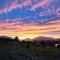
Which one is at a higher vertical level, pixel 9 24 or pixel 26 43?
pixel 9 24

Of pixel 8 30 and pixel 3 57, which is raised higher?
pixel 8 30

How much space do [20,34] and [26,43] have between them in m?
0.40

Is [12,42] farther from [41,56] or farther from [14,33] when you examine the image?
[41,56]

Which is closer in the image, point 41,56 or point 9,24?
point 41,56

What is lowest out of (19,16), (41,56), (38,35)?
(41,56)

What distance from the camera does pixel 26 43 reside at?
9.06 metres

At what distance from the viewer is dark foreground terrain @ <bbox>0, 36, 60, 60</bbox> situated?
8.82 m

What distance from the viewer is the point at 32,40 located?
916 cm

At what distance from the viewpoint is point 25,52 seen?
29.8ft

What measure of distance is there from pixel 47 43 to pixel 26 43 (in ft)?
2.04

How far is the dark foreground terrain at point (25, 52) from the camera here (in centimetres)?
882

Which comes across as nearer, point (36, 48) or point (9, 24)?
point (36, 48)

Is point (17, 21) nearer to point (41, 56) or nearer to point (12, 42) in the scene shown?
point (12, 42)

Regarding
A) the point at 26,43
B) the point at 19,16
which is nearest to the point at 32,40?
the point at 26,43
